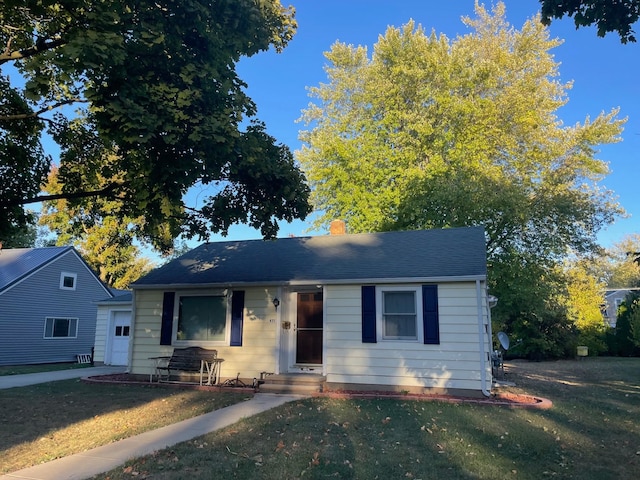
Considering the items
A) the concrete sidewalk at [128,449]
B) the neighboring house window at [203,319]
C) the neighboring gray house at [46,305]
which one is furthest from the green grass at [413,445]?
the neighboring gray house at [46,305]

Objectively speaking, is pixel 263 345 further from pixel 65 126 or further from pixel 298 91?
pixel 298 91

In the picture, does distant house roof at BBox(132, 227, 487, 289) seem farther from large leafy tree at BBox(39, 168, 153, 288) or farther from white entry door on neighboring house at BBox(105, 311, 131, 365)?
large leafy tree at BBox(39, 168, 153, 288)

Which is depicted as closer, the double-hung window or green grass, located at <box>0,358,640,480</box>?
green grass, located at <box>0,358,640,480</box>

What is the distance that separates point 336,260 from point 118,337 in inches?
459

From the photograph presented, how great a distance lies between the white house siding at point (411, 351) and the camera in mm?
9680

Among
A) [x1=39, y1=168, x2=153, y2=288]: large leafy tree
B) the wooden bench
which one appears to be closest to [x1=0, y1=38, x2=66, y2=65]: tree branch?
the wooden bench

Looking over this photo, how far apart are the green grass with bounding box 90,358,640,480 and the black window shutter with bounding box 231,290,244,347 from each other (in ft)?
10.6

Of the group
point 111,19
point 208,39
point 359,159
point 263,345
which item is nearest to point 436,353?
point 263,345

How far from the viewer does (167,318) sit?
12148 millimetres

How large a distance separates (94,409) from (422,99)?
21.6 m

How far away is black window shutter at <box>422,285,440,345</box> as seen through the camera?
991 centimetres

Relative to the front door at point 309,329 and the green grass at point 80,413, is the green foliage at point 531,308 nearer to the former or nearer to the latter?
the front door at point 309,329

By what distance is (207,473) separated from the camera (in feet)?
14.9

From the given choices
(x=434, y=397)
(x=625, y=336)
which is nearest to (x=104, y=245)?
(x=434, y=397)
